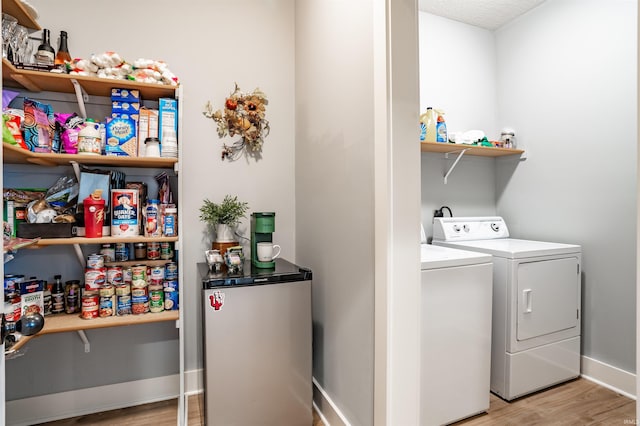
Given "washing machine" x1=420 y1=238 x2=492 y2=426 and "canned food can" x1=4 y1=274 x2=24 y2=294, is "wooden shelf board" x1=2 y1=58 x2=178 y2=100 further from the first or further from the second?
"washing machine" x1=420 y1=238 x2=492 y2=426

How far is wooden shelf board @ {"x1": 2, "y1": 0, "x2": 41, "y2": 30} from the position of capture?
1.55 meters

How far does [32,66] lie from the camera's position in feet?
5.40

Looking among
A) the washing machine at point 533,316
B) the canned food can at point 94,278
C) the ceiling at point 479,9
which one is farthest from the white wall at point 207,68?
the washing machine at point 533,316

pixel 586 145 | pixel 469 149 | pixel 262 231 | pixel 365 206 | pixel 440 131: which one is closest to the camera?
pixel 365 206

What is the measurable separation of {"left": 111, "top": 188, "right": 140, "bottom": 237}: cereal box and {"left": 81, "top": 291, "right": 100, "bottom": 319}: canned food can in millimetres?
320

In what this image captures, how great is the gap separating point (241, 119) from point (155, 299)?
1.16m

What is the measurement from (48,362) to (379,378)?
5.94ft

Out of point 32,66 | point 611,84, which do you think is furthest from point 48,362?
point 611,84

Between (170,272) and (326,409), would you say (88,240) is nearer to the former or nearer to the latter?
(170,272)

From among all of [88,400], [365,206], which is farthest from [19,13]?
[88,400]

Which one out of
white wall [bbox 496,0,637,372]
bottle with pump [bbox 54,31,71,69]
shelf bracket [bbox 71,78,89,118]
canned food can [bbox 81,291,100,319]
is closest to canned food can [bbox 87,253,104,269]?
canned food can [bbox 81,291,100,319]

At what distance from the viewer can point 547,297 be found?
7.19 feet

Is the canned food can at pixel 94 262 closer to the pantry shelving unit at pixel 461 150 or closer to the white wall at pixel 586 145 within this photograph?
the pantry shelving unit at pixel 461 150

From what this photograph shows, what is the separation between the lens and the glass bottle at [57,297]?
1.80 metres
